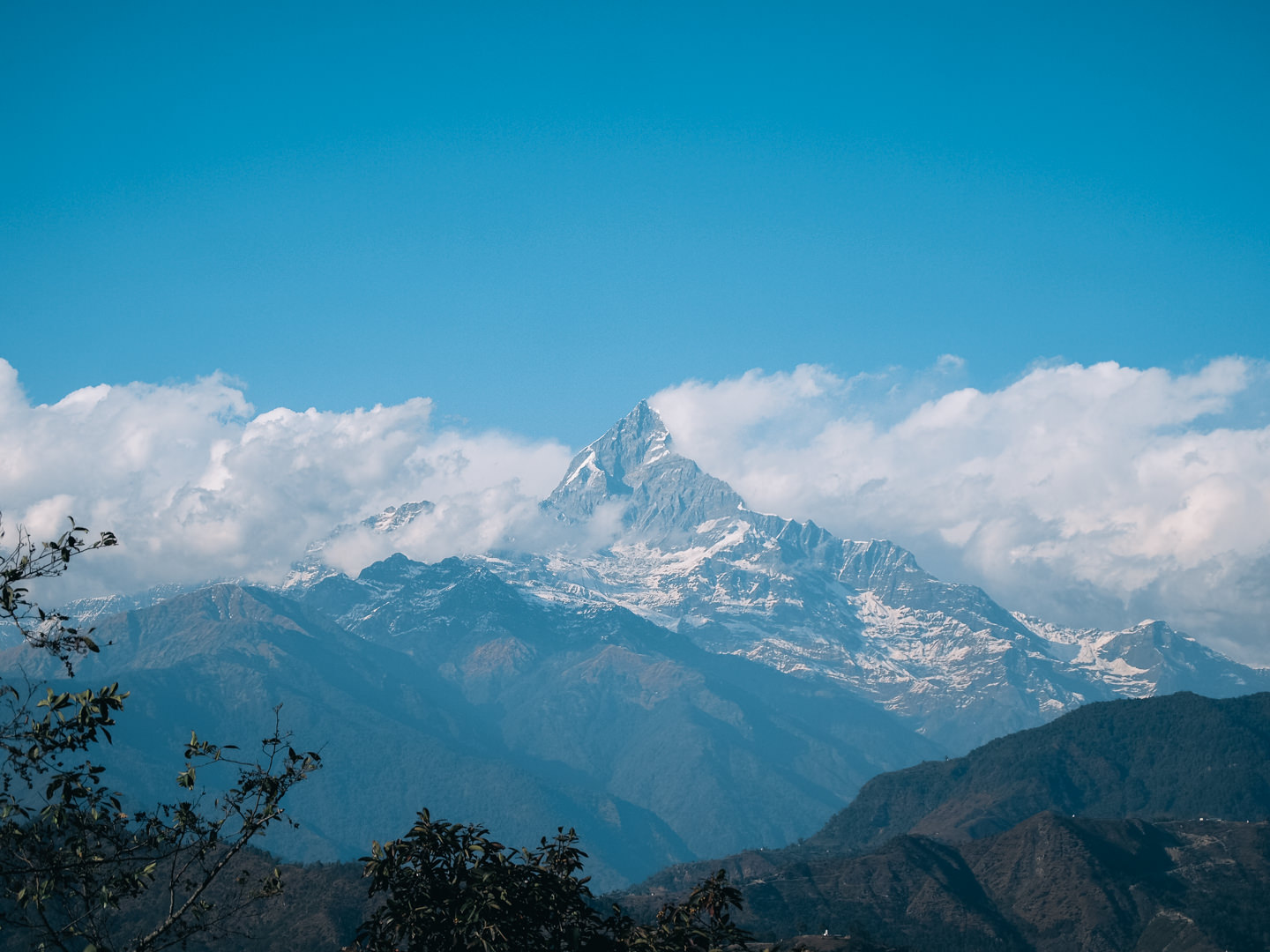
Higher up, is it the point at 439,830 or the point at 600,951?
the point at 439,830

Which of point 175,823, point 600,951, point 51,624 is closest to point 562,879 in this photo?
point 600,951

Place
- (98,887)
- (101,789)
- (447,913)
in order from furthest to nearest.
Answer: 1. (447,913)
2. (98,887)
3. (101,789)

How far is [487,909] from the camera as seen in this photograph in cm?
2864

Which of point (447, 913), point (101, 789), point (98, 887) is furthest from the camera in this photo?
point (447, 913)

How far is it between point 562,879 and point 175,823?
10.6m

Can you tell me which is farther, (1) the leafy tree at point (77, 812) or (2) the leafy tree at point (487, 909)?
(2) the leafy tree at point (487, 909)

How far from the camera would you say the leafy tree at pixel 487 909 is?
28.5m

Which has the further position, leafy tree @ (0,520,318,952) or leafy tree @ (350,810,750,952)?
leafy tree @ (350,810,750,952)

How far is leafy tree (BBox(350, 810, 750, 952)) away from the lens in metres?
28.5

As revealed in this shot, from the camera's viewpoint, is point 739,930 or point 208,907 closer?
point 208,907

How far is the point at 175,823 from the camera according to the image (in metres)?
27.6

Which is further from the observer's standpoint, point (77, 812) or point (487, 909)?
point (487, 909)

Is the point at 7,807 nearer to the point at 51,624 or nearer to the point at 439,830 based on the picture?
the point at 51,624

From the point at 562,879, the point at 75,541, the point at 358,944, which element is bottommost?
the point at 358,944
